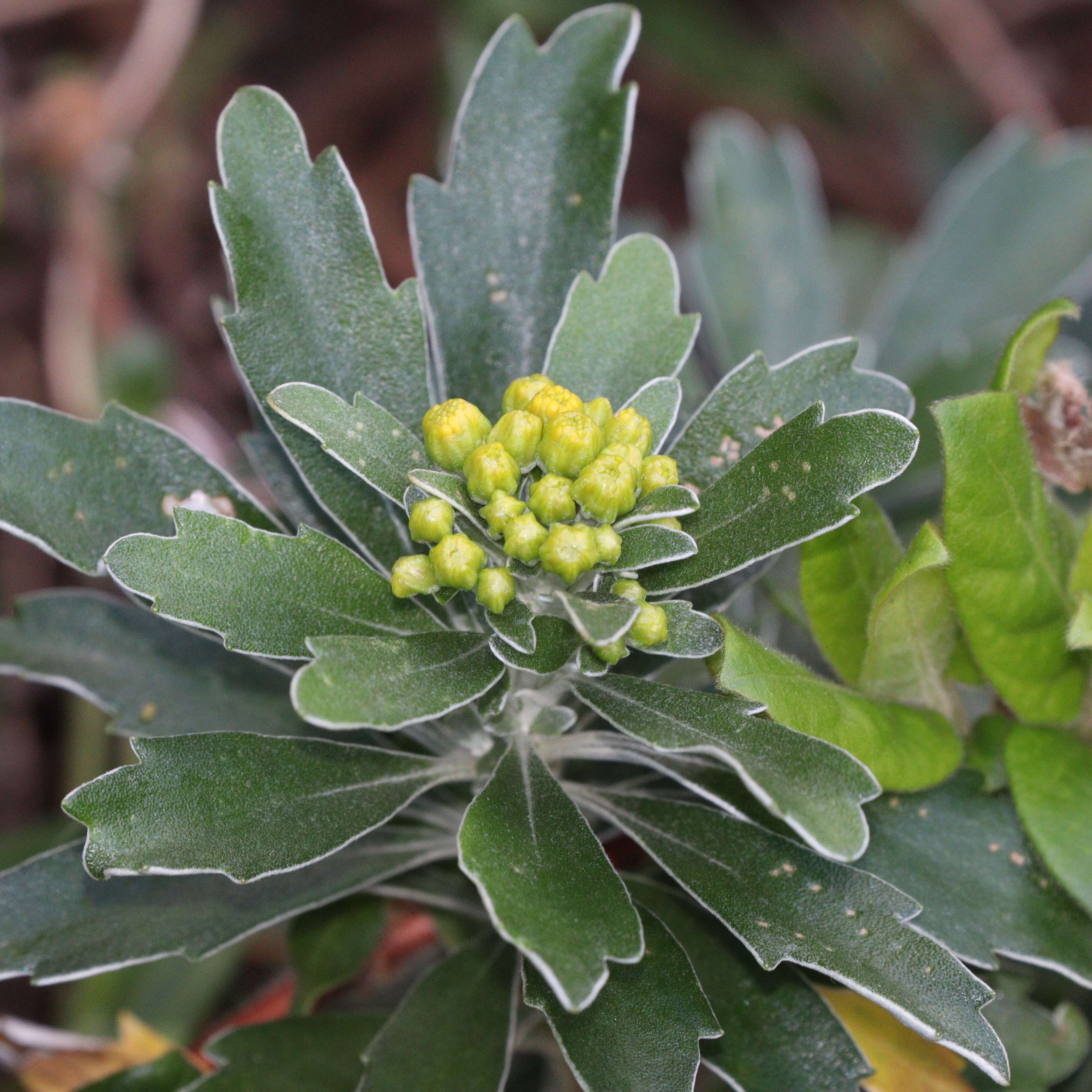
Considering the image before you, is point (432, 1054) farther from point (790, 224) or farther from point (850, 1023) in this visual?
point (790, 224)

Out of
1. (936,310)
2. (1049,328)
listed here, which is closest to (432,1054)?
(1049,328)

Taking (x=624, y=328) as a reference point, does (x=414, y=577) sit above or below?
below

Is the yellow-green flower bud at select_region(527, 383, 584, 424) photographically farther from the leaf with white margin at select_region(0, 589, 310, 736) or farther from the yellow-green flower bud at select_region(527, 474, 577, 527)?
the leaf with white margin at select_region(0, 589, 310, 736)

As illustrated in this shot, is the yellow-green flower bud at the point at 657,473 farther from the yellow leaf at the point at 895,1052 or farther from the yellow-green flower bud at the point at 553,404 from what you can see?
the yellow leaf at the point at 895,1052

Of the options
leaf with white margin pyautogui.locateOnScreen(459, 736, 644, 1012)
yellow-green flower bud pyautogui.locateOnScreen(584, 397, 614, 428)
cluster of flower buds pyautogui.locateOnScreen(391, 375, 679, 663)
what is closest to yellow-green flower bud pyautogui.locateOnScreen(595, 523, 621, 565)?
cluster of flower buds pyautogui.locateOnScreen(391, 375, 679, 663)

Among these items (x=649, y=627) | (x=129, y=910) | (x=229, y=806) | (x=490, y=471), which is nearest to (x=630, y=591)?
(x=649, y=627)

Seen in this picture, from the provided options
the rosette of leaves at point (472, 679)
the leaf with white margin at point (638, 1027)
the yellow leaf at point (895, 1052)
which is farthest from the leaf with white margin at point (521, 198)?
the yellow leaf at point (895, 1052)

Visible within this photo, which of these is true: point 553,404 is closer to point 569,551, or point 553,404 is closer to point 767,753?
point 569,551
